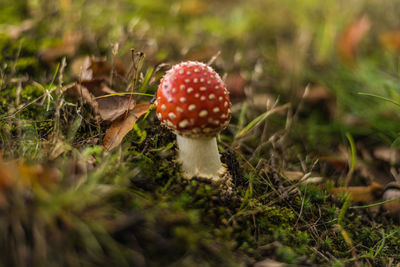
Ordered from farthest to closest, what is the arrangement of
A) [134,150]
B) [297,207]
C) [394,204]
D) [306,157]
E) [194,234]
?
[306,157] → [394,204] → [297,207] → [134,150] → [194,234]

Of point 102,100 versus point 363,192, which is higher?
point 102,100

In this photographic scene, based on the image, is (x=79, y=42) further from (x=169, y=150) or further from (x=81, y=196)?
(x=81, y=196)

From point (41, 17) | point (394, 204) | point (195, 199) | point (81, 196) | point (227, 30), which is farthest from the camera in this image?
point (227, 30)

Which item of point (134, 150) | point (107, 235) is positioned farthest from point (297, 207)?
point (107, 235)

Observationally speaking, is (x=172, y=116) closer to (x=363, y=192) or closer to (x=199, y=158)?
(x=199, y=158)

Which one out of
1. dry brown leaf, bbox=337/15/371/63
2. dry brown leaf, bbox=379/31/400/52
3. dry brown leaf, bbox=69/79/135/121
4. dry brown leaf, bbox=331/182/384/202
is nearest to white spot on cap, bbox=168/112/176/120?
dry brown leaf, bbox=69/79/135/121

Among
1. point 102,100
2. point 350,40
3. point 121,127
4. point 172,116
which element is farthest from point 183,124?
point 350,40

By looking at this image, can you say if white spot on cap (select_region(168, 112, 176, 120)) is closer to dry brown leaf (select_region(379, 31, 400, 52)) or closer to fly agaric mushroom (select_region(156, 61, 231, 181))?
fly agaric mushroom (select_region(156, 61, 231, 181))

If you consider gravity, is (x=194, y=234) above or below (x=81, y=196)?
below
